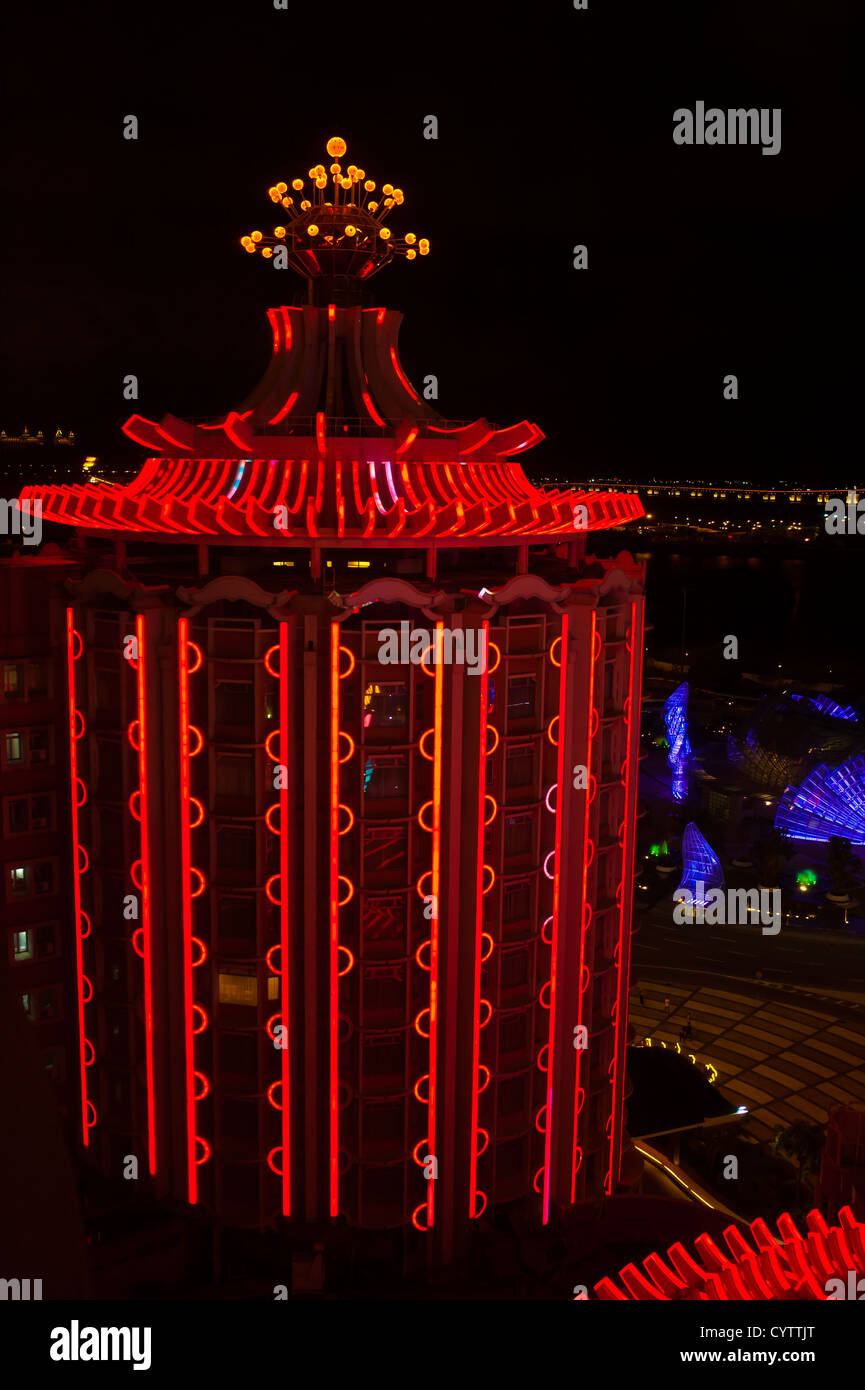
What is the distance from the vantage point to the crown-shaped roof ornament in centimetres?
2044

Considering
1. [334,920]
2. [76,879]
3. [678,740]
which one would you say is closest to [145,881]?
[76,879]

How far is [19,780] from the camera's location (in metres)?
19.9

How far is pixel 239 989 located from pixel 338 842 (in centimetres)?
291

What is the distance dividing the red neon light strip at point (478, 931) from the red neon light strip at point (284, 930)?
9.55 feet

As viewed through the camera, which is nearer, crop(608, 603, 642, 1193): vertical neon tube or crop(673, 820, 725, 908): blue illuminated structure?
crop(608, 603, 642, 1193): vertical neon tube

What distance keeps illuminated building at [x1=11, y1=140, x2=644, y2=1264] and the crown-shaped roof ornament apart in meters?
3.88

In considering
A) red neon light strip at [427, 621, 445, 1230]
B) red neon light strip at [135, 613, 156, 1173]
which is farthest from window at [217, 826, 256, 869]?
red neon light strip at [427, 621, 445, 1230]

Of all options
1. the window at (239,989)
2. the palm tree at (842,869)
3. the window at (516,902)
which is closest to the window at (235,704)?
the window at (239,989)

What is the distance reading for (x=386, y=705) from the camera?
17562mm

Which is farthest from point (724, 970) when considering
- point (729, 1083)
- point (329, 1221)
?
point (329, 1221)

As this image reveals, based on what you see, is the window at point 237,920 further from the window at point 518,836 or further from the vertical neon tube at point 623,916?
the vertical neon tube at point 623,916

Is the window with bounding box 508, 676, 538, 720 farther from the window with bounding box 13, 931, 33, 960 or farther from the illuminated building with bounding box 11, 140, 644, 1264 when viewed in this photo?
the window with bounding box 13, 931, 33, 960

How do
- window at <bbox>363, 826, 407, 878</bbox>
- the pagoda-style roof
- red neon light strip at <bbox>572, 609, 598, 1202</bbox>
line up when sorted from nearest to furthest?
window at <bbox>363, 826, 407, 878</bbox> → the pagoda-style roof → red neon light strip at <bbox>572, 609, 598, 1202</bbox>
